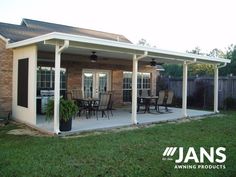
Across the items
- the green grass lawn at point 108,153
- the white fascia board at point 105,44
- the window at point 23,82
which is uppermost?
the white fascia board at point 105,44

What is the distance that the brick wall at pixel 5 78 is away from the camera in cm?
1043

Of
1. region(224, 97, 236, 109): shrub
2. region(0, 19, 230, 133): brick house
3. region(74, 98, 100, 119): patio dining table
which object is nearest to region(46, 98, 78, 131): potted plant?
region(0, 19, 230, 133): brick house

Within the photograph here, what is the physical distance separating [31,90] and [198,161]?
19.6 ft

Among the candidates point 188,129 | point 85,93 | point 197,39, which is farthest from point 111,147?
point 197,39

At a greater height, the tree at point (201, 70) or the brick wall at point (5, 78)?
the tree at point (201, 70)

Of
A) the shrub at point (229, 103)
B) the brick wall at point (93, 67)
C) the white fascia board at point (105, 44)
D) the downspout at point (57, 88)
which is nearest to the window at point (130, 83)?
the brick wall at point (93, 67)

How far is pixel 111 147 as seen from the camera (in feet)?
21.3

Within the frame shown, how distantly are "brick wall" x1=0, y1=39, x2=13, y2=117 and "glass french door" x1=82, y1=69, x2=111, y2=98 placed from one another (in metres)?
4.11

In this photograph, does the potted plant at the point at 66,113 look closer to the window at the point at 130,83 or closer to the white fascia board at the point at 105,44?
the white fascia board at the point at 105,44

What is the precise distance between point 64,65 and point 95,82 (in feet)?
7.01

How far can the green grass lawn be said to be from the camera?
192 inches

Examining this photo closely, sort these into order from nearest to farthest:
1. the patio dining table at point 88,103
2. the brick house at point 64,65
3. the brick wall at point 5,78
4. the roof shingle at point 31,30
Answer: the brick house at point 64,65 < the brick wall at point 5,78 < the patio dining table at point 88,103 < the roof shingle at point 31,30

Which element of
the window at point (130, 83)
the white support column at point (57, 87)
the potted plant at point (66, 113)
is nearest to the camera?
the white support column at point (57, 87)

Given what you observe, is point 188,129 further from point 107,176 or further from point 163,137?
point 107,176
